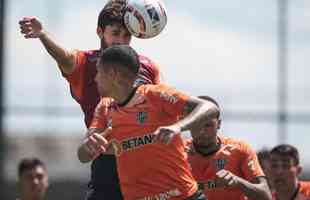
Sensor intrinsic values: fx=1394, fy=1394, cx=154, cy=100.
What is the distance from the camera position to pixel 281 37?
2648cm

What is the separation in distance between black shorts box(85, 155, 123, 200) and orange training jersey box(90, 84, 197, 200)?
1.62ft

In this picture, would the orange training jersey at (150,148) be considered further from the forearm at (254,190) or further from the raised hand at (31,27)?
the raised hand at (31,27)

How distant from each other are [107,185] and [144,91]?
949mm

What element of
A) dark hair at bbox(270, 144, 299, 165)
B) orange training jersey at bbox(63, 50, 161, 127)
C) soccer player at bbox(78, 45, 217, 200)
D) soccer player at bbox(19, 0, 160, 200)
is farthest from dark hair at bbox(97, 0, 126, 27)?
dark hair at bbox(270, 144, 299, 165)

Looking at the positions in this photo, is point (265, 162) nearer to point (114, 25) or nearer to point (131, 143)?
point (114, 25)

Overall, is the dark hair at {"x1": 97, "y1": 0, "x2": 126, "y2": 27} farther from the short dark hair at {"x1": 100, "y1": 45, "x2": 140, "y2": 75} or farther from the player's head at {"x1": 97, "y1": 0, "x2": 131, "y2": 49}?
the short dark hair at {"x1": 100, "y1": 45, "x2": 140, "y2": 75}

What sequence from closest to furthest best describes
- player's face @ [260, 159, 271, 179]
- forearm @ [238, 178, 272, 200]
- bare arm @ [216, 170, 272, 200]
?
bare arm @ [216, 170, 272, 200] < forearm @ [238, 178, 272, 200] < player's face @ [260, 159, 271, 179]

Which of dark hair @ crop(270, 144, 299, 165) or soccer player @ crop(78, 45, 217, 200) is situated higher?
soccer player @ crop(78, 45, 217, 200)

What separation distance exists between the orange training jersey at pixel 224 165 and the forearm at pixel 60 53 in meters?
1.47

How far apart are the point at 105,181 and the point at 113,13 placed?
4.49 ft

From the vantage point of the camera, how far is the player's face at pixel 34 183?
15086mm

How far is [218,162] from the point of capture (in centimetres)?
1172

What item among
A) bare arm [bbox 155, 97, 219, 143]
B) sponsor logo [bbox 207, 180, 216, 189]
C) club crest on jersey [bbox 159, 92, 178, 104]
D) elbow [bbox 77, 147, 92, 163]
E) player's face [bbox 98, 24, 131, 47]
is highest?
player's face [bbox 98, 24, 131, 47]

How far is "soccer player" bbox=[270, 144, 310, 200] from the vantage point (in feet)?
45.7
